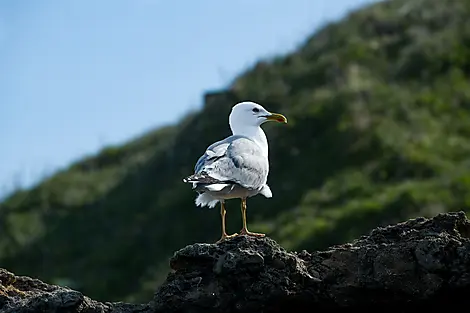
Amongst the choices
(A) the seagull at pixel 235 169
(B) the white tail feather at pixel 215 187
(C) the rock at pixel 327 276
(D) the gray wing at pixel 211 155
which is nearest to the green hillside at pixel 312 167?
(A) the seagull at pixel 235 169

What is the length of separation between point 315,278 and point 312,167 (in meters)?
14.4

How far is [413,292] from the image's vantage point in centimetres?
621

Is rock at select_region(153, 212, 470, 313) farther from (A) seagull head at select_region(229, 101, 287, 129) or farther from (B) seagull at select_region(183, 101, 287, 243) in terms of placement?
(A) seagull head at select_region(229, 101, 287, 129)

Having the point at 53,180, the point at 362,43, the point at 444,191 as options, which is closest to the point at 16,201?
the point at 53,180

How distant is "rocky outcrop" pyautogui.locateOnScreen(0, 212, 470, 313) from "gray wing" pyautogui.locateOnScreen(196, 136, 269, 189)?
1.88m

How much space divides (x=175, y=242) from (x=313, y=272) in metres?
15.2

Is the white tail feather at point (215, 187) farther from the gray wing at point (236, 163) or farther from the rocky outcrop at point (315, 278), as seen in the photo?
the rocky outcrop at point (315, 278)

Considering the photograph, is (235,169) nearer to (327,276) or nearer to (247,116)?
(247,116)

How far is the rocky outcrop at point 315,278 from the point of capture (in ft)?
20.2

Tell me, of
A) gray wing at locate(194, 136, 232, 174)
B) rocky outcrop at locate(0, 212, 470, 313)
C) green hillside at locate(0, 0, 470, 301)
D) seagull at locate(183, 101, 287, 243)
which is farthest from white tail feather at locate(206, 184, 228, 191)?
green hillside at locate(0, 0, 470, 301)

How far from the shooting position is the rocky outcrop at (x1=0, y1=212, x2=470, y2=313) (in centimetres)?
616

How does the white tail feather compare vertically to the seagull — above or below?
below

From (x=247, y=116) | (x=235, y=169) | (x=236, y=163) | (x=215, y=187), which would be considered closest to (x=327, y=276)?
(x=215, y=187)

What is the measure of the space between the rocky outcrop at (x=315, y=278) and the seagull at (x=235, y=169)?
1262 millimetres
